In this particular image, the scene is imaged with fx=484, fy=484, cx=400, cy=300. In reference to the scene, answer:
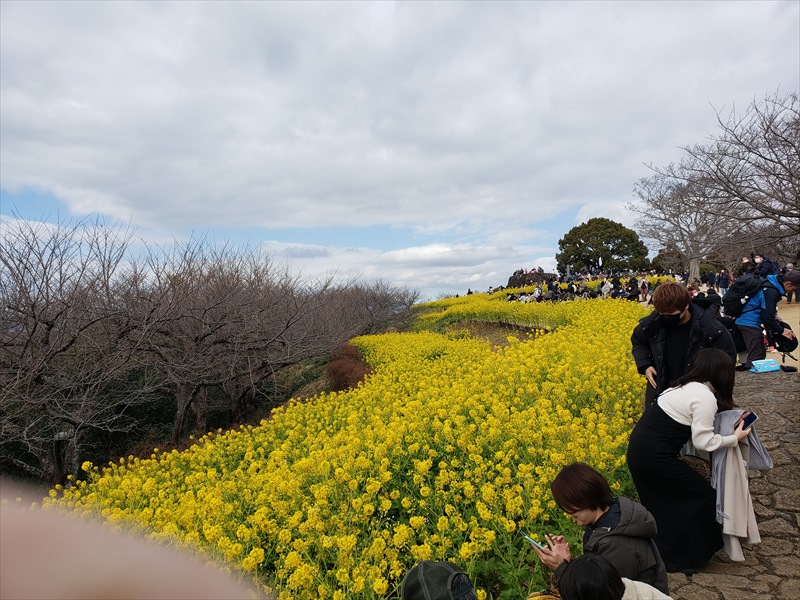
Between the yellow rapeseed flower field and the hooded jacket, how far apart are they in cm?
61

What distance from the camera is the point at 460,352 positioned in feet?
36.4

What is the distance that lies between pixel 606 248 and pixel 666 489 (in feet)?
150

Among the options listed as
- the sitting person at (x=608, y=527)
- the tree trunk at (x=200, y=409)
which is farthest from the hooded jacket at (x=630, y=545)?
the tree trunk at (x=200, y=409)

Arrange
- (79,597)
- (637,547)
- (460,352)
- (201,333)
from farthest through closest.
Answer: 1. (460,352)
2. (201,333)
3. (637,547)
4. (79,597)

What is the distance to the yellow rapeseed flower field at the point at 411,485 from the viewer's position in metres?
2.78

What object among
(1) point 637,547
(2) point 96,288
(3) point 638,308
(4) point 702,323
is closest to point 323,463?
(1) point 637,547

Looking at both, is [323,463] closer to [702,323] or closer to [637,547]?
[637,547]

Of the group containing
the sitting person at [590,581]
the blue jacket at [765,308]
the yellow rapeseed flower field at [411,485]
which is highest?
the blue jacket at [765,308]

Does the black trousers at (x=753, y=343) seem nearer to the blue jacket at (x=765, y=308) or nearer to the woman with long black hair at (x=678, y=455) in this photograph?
the blue jacket at (x=765, y=308)

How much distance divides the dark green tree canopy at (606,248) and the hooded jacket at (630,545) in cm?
4631

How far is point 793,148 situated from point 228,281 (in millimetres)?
13369

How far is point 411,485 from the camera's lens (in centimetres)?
389

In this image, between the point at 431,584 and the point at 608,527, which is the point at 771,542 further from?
the point at 431,584

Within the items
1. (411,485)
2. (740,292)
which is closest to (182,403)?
(411,485)
